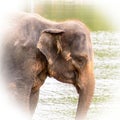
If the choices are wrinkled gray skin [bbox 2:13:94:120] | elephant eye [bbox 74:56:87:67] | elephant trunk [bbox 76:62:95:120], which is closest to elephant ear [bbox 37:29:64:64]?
wrinkled gray skin [bbox 2:13:94:120]

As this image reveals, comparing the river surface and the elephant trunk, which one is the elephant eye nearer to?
the elephant trunk

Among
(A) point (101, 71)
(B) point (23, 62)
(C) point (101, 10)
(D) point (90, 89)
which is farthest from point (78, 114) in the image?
(A) point (101, 71)

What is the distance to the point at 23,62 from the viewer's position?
6.04m

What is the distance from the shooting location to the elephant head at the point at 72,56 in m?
6.06

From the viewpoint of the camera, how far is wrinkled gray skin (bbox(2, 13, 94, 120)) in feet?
19.7

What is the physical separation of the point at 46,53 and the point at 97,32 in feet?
34.7

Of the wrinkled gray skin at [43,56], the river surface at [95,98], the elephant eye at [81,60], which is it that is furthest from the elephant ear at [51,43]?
the river surface at [95,98]

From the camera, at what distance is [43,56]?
20.0ft

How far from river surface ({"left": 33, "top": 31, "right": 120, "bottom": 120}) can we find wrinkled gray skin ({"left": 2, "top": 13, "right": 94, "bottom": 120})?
0.86 m

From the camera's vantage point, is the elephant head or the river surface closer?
the elephant head

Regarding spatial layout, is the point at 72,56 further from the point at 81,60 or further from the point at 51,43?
the point at 51,43

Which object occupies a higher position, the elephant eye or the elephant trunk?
the elephant eye

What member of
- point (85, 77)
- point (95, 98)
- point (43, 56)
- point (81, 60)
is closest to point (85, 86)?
point (85, 77)

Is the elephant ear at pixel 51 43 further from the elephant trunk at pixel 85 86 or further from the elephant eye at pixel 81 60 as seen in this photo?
the elephant trunk at pixel 85 86
